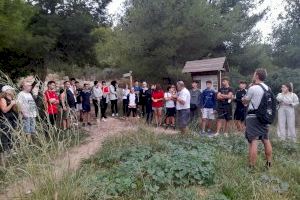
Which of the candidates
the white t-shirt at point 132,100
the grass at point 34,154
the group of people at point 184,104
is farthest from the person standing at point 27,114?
the white t-shirt at point 132,100

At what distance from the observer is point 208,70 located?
42.7ft

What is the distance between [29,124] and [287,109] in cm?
682

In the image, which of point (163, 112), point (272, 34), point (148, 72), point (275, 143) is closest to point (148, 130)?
point (275, 143)

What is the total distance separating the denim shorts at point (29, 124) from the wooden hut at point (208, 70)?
8.84m

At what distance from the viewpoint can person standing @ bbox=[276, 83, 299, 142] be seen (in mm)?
9359

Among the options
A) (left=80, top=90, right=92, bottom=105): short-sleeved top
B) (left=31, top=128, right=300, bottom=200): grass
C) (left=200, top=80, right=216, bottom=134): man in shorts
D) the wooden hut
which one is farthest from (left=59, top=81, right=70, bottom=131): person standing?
the wooden hut

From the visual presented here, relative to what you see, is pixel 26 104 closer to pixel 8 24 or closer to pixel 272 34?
pixel 8 24

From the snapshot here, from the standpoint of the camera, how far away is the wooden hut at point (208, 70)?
508 inches

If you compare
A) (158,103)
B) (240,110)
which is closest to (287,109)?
(240,110)

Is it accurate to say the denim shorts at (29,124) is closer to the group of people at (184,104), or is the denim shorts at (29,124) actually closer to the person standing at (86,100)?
the group of people at (184,104)

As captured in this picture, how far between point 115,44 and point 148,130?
910cm

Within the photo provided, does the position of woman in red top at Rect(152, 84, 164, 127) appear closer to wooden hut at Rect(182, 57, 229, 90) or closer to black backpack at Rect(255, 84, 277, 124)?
wooden hut at Rect(182, 57, 229, 90)

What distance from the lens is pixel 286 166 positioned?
639cm

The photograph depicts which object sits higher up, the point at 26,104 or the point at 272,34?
the point at 272,34
